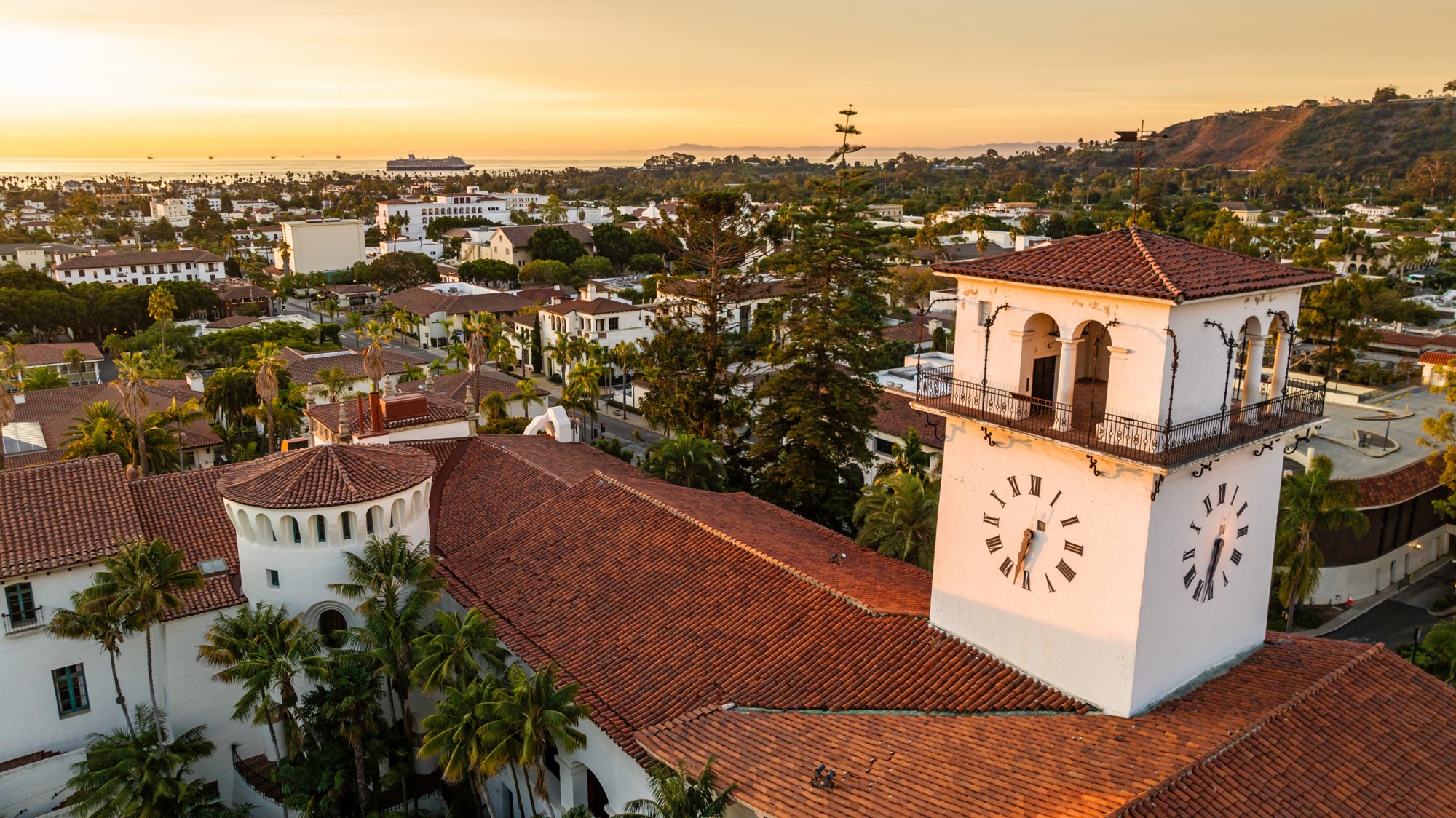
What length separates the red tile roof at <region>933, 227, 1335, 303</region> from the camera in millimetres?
14516

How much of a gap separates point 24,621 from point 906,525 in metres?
23.1

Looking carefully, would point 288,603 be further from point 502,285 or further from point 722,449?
point 502,285

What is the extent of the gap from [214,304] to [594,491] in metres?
89.6

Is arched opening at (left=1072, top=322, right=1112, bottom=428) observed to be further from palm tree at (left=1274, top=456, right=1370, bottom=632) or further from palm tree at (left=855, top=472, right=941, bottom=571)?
palm tree at (left=1274, top=456, right=1370, bottom=632)

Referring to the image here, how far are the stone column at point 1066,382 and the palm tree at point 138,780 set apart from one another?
64.6 feet

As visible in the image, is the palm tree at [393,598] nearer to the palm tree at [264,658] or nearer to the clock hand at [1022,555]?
the palm tree at [264,658]

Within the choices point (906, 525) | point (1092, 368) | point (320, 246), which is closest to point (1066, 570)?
point (1092, 368)

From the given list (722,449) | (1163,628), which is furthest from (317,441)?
(1163,628)

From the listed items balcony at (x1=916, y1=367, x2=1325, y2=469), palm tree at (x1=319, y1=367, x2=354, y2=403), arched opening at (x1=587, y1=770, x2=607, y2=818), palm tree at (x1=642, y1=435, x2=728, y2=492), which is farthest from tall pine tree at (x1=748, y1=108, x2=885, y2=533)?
palm tree at (x1=319, y1=367, x2=354, y2=403)

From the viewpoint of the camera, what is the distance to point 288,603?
23.0 meters

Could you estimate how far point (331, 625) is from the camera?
2383 cm

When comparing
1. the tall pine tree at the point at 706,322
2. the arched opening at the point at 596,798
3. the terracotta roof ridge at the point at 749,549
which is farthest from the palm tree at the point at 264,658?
the tall pine tree at the point at 706,322

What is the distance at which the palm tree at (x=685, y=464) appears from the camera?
37.3 metres

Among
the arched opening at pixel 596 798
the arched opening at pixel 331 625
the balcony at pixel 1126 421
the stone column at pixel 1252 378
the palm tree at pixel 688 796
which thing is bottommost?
the arched opening at pixel 596 798
